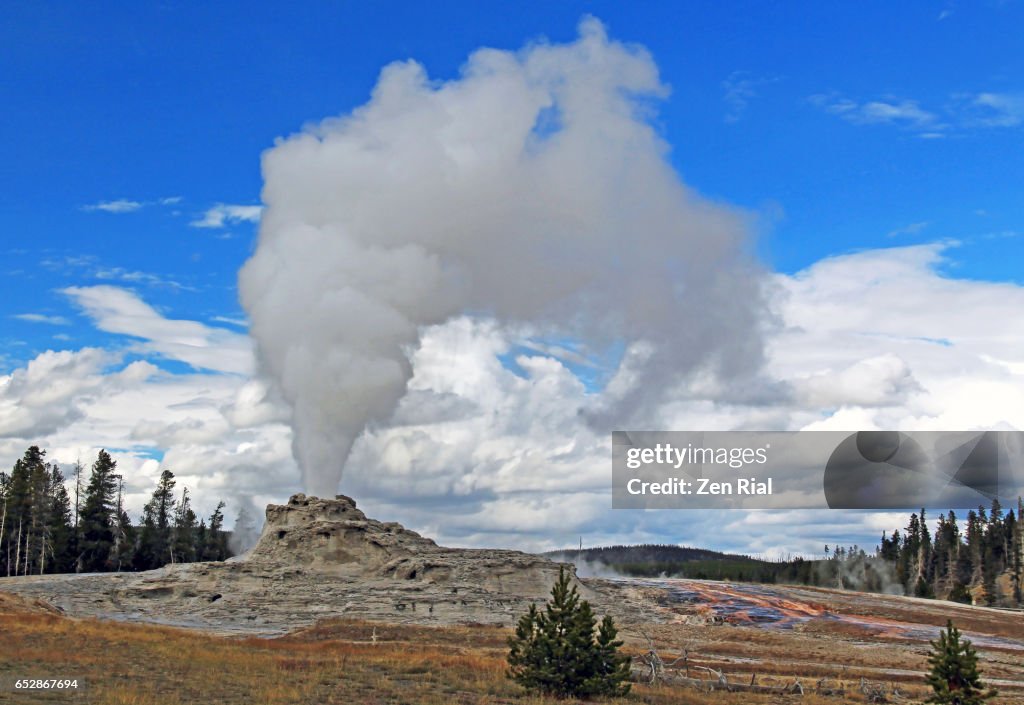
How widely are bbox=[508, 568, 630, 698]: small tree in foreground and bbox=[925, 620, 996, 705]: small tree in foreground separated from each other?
968 cm

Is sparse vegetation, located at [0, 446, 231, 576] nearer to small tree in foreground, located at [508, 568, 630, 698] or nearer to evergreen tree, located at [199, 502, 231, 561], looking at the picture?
evergreen tree, located at [199, 502, 231, 561]

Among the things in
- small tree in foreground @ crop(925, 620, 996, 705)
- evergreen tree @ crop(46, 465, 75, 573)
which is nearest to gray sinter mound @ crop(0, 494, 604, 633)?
evergreen tree @ crop(46, 465, 75, 573)

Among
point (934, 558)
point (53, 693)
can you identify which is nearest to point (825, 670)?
point (53, 693)

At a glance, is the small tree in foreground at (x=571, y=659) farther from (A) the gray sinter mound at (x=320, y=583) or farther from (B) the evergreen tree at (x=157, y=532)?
(B) the evergreen tree at (x=157, y=532)

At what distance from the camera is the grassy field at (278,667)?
3027 centimetres

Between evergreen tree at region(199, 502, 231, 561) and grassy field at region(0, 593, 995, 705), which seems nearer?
grassy field at region(0, 593, 995, 705)

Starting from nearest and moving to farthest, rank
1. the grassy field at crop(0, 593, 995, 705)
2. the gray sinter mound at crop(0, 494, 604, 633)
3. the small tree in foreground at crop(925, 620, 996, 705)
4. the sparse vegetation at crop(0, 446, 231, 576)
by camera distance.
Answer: the small tree in foreground at crop(925, 620, 996, 705)
the grassy field at crop(0, 593, 995, 705)
the gray sinter mound at crop(0, 494, 604, 633)
the sparse vegetation at crop(0, 446, 231, 576)

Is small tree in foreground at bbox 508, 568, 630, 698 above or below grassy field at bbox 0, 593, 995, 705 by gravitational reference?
above

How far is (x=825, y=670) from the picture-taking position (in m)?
47.0

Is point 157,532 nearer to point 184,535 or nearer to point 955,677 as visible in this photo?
point 184,535

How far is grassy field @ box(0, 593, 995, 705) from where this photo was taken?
99.3 feet

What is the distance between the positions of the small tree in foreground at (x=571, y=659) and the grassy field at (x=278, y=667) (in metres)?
0.95

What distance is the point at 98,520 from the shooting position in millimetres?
101125

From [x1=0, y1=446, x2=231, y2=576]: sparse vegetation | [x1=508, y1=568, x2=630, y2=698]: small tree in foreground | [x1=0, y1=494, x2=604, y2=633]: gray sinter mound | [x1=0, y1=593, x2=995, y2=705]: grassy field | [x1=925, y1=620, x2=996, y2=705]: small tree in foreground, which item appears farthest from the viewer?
[x1=0, y1=446, x2=231, y2=576]: sparse vegetation
